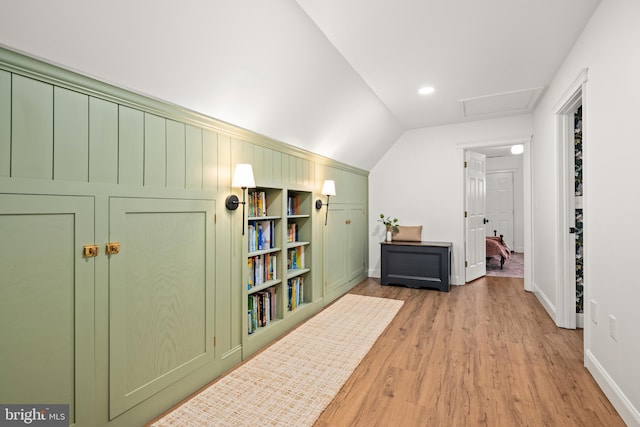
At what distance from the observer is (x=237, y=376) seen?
2191 mm

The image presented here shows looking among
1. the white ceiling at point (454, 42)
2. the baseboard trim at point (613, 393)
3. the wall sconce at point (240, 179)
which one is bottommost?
the baseboard trim at point (613, 393)

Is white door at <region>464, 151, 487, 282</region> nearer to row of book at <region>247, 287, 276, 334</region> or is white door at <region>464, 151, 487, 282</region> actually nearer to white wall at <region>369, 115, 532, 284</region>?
white wall at <region>369, 115, 532, 284</region>

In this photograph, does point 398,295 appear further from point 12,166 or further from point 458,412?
point 12,166

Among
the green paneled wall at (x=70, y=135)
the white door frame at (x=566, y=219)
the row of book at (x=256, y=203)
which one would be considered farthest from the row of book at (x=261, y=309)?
the white door frame at (x=566, y=219)

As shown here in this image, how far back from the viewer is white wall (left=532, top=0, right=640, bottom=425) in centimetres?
163

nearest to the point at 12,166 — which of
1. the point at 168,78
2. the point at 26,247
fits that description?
the point at 26,247

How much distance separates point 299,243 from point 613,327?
2.52m

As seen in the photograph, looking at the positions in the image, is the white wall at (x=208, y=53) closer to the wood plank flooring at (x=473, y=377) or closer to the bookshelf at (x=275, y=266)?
the bookshelf at (x=275, y=266)

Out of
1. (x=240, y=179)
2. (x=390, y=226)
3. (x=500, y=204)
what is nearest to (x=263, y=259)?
(x=240, y=179)

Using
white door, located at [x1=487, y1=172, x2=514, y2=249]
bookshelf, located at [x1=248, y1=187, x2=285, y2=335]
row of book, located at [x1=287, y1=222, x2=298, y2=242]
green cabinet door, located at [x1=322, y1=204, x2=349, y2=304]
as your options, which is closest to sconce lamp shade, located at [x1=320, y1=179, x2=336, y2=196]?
green cabinet door, located at [x1=322, y1=204, x2=349, y2=304]

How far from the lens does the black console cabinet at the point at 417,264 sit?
439 centimetres

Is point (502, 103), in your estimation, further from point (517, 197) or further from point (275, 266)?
point (517, 197)

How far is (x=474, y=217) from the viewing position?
5066mm

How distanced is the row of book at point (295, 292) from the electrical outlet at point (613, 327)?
2441 mm
